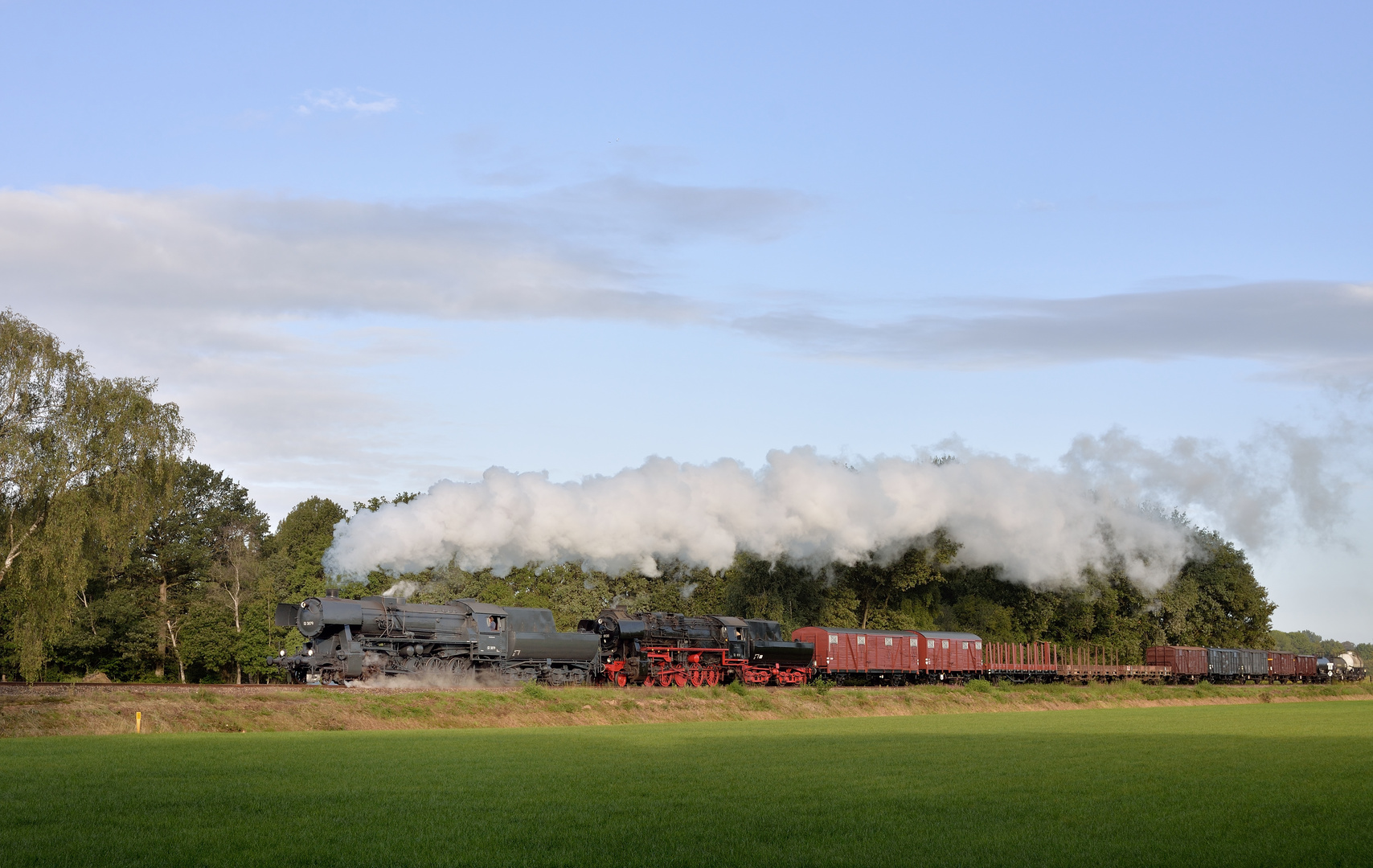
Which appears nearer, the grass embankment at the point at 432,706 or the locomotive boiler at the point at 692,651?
the grass embankment at the point at 432,706

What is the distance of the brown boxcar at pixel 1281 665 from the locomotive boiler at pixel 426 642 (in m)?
56.2

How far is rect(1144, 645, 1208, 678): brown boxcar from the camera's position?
69.7 meters

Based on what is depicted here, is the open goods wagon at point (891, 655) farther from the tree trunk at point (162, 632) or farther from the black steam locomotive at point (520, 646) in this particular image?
the tree trunk at point (162, 632)

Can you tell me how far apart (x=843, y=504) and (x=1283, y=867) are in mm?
42180

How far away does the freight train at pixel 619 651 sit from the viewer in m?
38.1

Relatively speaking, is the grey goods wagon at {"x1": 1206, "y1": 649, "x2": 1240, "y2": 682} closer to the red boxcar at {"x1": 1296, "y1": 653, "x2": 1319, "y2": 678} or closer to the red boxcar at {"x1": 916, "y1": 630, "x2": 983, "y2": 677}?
the red boxcar at {"x1": 1296, "y1": 653, "x2": 1319, "y2": 678}

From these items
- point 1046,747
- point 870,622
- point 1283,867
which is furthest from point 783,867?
point 870,622

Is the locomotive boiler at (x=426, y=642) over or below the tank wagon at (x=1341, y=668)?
over

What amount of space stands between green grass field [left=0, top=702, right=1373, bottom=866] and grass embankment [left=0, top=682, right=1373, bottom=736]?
1638 millimetres

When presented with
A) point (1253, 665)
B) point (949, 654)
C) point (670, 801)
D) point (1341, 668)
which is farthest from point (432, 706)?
point (1341, 668)

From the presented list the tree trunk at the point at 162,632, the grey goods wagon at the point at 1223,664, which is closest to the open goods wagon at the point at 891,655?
the grey goods wagon at the point at 1223,664

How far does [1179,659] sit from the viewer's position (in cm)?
6981

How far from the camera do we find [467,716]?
113 ft

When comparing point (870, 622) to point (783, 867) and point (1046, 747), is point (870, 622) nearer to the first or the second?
point (1046, 747)
